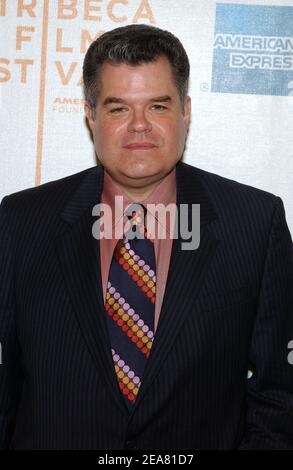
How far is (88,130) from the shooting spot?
2.44 m

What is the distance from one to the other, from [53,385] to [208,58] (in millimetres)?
1342

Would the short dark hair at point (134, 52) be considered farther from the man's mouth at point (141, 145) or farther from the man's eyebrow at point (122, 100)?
the man's mouth at point (141, 145)

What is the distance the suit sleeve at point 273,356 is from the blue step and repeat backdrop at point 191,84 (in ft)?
1.89

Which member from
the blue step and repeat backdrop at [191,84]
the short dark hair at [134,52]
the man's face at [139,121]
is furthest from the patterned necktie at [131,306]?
the blue step and repeat backdrop at [191,84]

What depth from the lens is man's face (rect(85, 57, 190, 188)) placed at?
1844mm

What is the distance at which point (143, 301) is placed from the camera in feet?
6.10

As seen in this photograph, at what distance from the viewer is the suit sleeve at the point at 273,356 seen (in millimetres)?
1894

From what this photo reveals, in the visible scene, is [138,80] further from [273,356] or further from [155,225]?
[273,356]

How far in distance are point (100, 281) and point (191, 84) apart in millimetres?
957

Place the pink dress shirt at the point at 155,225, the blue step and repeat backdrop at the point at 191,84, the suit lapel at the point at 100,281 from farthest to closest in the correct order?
the blue step and repeat backdrop at the point at 191,84, the pink dress shirt at the point at 155,225, the suit lapel at the point at 100,281

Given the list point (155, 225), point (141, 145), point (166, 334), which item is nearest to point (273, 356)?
point (166, 334)

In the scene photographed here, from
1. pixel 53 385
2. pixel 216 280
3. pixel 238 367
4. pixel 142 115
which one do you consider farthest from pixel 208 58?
pixel 53 385

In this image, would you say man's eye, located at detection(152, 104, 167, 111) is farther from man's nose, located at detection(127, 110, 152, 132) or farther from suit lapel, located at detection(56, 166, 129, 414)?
suit lapel, located at detection(56, 166, 129, 414)
